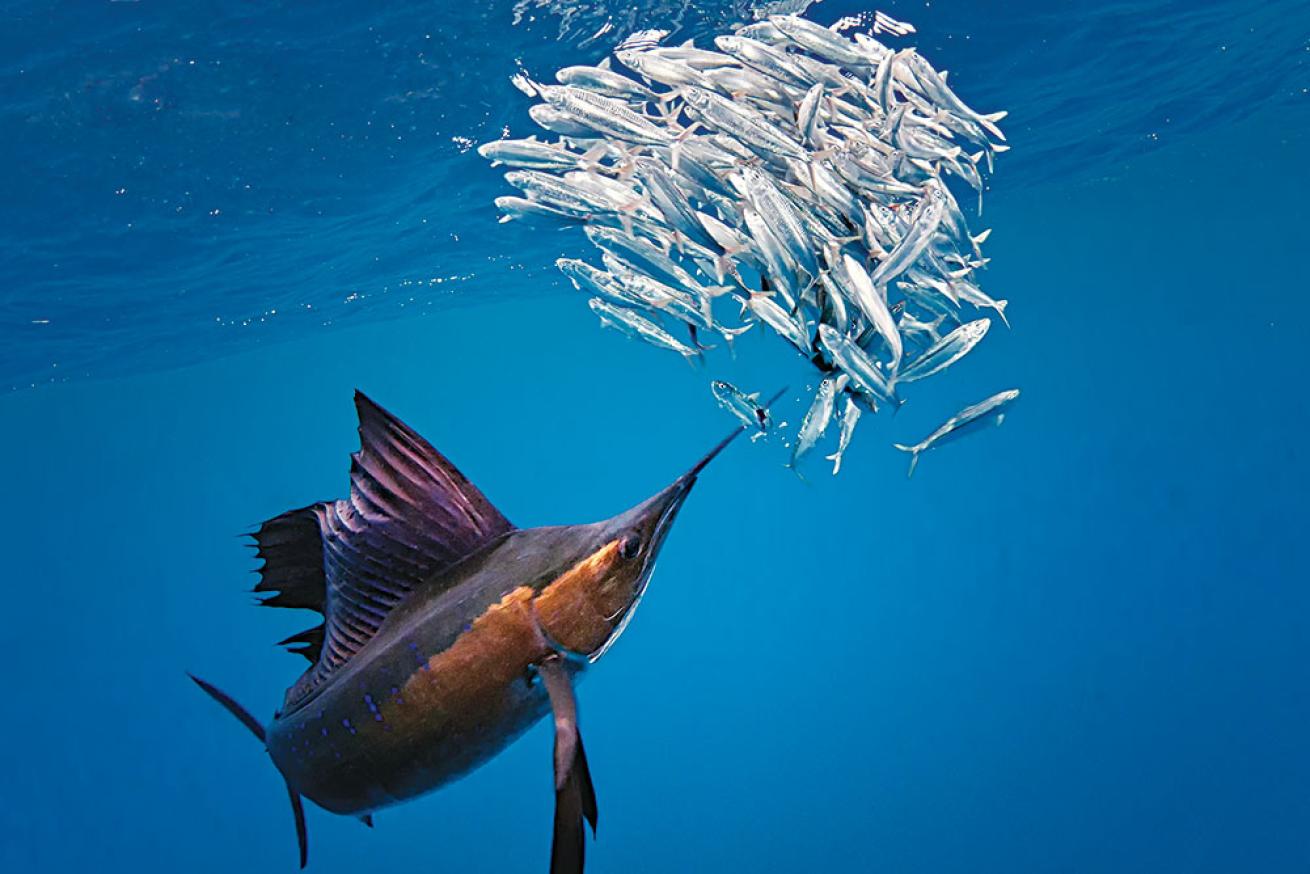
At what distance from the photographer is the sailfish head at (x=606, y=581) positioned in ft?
7.58

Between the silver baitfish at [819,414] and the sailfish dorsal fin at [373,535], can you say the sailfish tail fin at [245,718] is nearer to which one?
the sailfish dorsal fin at [373,535]

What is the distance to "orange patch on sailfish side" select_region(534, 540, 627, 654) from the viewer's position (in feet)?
7.69

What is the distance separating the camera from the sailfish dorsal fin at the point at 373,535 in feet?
8.27

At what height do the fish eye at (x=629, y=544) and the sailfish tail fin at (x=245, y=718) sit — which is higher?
the fish eye at (x=629, y=544)

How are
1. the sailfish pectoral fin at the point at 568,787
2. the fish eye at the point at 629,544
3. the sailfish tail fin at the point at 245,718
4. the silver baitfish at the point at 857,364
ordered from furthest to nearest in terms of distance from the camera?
the silver baitfish at the point at 857,364 < the sailfish tail fin at the point at 245,718 < the fish eye at the point at 629,544 < the sailfish pectoral fin at the point at 568,787

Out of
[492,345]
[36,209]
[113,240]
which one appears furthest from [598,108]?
[492,345]

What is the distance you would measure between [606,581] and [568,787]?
528mm

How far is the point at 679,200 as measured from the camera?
4.39m

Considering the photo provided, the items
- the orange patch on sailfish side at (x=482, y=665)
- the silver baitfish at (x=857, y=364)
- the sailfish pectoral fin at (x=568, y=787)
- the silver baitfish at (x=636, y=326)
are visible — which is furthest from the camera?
the silver baitfish at (x=636, y=326)

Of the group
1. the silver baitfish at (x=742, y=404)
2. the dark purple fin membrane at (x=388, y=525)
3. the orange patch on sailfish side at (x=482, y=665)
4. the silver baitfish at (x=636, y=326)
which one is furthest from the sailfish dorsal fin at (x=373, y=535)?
the silver baitfish at (x=636, y=326)

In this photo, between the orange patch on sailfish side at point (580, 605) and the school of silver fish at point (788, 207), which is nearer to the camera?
the orange patch on sailfish side at point (580, 605)

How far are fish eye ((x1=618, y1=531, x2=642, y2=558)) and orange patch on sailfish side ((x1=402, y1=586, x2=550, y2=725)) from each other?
30 centimetres

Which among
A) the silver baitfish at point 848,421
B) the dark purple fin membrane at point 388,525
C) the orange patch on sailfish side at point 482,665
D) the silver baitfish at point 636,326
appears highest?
the dark purple fin membrane at point 388,525

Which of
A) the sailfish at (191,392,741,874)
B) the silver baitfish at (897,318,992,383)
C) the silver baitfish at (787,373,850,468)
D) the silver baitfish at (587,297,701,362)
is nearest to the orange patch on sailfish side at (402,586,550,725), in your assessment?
the sailfish at (191,392,741,874)
